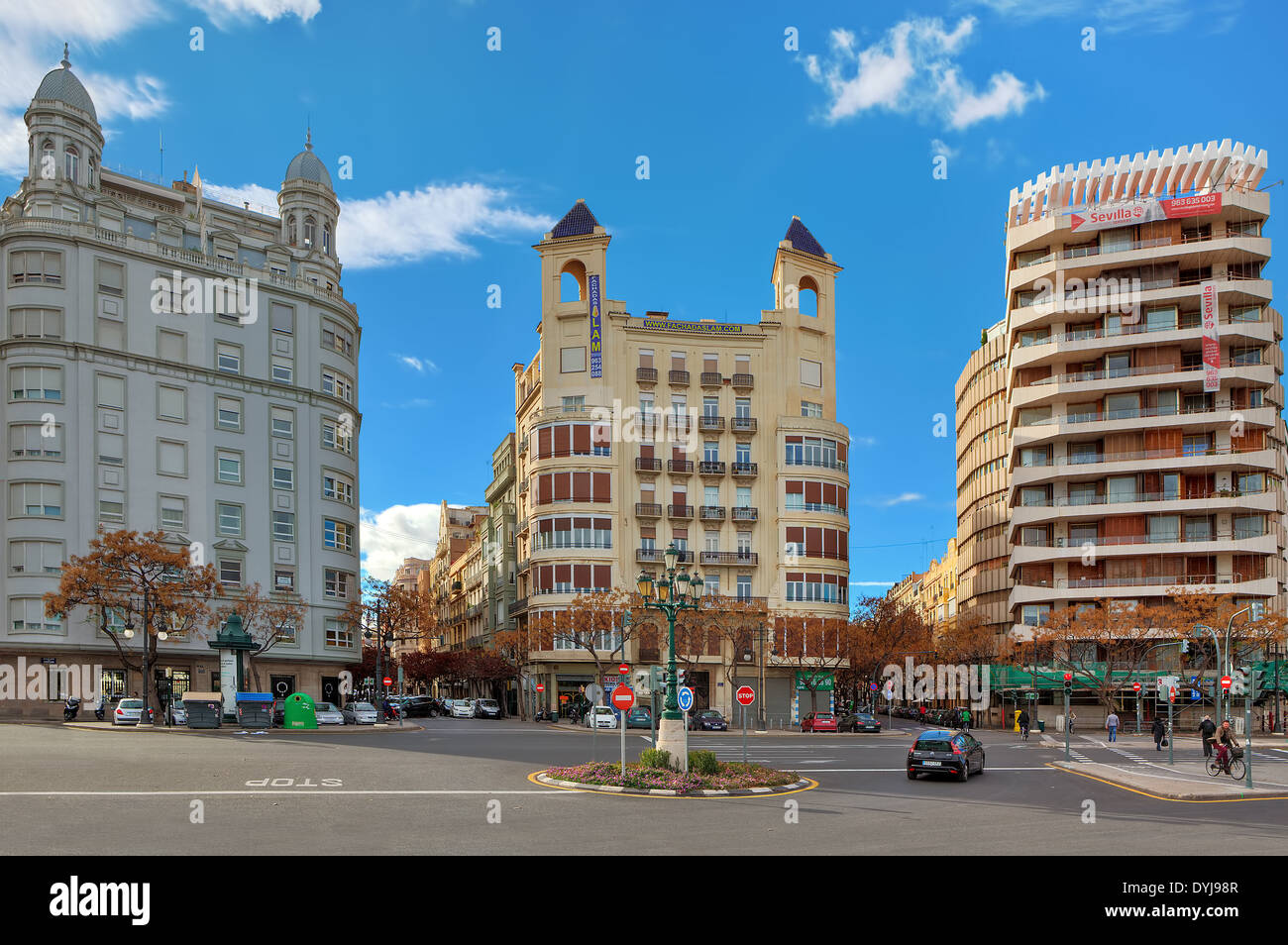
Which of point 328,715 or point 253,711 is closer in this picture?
point 253,711

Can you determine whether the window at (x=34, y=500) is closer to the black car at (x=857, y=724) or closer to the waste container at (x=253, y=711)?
the waste container at (x=253, y=711)

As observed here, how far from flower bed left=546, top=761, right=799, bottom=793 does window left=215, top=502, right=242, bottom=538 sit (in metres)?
48.9

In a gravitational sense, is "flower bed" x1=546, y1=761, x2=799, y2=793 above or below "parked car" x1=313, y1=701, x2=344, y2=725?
above

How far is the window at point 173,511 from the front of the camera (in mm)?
68000

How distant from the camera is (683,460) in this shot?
76.9m

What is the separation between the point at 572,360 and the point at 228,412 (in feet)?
75.9

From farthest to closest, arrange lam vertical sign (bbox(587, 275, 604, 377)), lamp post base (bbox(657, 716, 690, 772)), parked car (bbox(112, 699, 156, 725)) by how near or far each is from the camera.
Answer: lam vertical sign (bbox(587, 275, 604, 377))
parked car (bbox(112, 699, 156, 725))
lamp post base (bbox(657, 716, 690, 772))

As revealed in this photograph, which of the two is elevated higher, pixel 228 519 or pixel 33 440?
pixel 33 440

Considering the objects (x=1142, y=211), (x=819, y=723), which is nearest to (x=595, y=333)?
(x=819, y=723)

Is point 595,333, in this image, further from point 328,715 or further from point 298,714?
point 298,714

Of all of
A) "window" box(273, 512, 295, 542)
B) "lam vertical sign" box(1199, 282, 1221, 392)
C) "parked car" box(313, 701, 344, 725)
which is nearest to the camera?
"parked car" box(313, 701, 344, 725)

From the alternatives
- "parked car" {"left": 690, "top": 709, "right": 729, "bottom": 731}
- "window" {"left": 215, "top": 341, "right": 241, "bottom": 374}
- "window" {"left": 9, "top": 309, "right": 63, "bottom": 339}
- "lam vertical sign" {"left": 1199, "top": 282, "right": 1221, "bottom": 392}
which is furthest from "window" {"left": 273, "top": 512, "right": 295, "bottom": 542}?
"lam vertical sign" {"left": 1199, "top": 282, "right": 1221, "bottom": 392}

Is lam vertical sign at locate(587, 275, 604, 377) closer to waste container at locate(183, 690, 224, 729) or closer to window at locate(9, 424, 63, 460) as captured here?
window at locate(9, 424, 63, 460)

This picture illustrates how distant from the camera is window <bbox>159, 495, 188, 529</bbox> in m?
68.0
